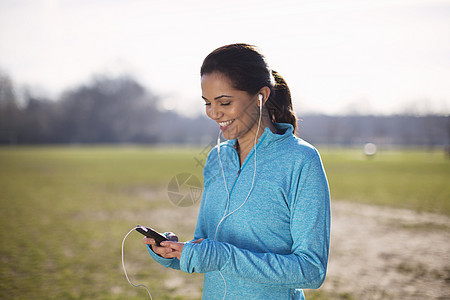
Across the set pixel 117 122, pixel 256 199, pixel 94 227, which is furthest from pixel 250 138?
pixel 117 122

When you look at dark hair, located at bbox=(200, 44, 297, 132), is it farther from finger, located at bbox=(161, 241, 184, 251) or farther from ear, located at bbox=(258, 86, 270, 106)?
finger, located at bbox=(161, 241, 184, 251)

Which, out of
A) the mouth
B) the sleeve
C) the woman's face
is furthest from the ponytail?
the sleeve

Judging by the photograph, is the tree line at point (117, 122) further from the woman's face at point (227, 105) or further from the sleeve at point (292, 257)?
the sleeve at point (292, 257)

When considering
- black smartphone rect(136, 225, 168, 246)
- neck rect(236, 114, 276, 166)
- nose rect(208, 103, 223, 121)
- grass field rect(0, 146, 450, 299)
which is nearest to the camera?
black smartphone rect(136, 225, 168, 246)

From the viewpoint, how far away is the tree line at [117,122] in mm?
62250

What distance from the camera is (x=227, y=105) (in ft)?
5.46

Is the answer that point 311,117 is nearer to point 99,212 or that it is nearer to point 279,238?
point 99,212

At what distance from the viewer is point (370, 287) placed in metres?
5.25

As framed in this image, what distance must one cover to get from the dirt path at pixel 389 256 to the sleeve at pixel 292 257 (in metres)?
3.94

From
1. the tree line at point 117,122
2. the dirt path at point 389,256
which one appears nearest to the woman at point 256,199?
the dirt path at point 389,256

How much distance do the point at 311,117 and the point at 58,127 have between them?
5102 centimetres

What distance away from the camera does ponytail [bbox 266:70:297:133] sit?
1843 mm

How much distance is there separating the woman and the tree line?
6006cm

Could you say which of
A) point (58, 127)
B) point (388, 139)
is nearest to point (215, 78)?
point (58, 127)
